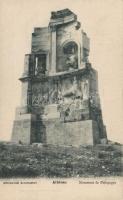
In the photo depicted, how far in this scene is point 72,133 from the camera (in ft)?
20.8

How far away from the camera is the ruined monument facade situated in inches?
250

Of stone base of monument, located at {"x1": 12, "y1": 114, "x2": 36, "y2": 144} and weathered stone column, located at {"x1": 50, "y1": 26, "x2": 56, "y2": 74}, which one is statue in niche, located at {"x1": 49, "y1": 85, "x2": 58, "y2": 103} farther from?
stone base of monument, located at {"x1": 12, "y1": 114, "x2": 36, "y2": 144}

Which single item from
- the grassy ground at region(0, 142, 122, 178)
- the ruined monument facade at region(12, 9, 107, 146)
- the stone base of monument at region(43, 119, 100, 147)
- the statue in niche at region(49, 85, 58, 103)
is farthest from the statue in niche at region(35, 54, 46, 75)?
the grassy ground at region(0, 142, 122, 178)

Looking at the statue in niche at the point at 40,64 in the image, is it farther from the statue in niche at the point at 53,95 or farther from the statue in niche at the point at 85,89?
the statue in niche at the point at 85,89

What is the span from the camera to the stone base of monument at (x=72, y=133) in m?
6.25

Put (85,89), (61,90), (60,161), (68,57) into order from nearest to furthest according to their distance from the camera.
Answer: (60,161) → (85,89) → (61,90) → (68,57)

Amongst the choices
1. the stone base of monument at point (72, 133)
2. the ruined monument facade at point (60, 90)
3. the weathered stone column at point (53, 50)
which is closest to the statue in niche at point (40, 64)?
the ruined monument facade at point (60, 90)

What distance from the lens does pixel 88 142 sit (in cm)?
622

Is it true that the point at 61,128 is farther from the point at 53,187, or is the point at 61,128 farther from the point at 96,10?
the point at 96,10

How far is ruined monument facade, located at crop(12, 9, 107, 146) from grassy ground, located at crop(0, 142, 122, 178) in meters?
0.20

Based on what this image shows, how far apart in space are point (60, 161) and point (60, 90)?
49.3 inches

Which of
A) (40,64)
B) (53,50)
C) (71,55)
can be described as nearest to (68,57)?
(71,55)

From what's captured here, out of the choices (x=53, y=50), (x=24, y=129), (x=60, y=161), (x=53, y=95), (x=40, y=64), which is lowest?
(x=60, y=161)

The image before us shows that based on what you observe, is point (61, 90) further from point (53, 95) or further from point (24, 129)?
point (24, 129)
